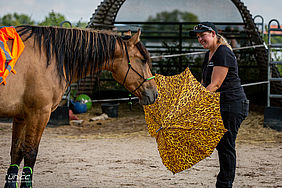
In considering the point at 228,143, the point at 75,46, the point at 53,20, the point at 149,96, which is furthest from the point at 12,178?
the point at 53,20

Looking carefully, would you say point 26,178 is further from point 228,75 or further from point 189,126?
point 228,75

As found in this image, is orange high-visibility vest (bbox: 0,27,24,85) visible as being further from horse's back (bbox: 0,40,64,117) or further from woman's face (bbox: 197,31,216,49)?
woman's face (bbox: 197,31,216,49)

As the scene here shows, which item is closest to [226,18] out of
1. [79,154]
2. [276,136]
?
[276,136]

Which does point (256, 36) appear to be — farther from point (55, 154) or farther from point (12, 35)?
point (12, 35)

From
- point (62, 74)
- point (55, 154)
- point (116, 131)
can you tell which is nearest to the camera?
point (62, 74)

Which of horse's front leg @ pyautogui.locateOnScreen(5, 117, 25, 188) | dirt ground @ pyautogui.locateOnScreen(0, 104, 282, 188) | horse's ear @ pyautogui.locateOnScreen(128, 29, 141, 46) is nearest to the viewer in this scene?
horse's front leg @ pyautogui.locateOnScreen(5, 117, 25, 188)

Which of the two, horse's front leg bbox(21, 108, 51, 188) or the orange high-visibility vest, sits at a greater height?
the orange high-visibility vest

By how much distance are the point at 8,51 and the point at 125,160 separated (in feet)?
7.25

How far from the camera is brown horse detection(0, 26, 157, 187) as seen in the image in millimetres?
2730

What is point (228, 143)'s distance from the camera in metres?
2.78

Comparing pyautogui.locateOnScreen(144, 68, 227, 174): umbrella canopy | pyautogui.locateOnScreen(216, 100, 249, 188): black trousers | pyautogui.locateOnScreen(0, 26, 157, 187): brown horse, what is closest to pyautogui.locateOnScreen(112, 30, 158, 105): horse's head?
pyautogui.locateOnScreen(0, 26, 157, 187): brown horse

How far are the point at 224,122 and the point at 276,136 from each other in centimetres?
340

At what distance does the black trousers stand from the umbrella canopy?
0.53 feet

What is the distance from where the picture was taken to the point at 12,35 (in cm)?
274
